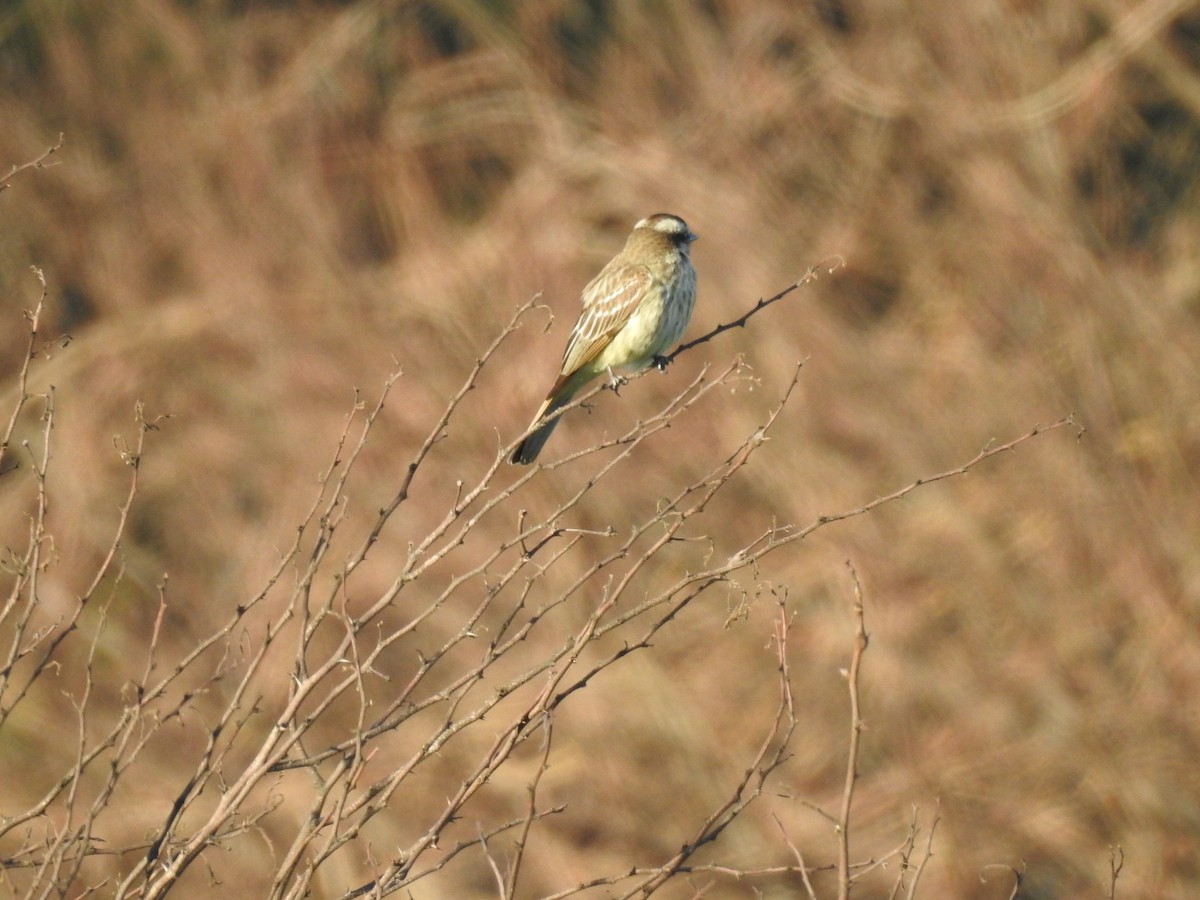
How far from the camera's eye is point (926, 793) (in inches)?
401

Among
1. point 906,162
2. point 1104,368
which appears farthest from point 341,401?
point 1104,368

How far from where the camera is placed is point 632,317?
6578 millimetres

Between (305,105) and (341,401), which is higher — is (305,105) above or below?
above

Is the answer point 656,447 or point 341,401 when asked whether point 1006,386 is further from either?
point 341,401

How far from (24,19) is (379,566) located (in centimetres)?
640

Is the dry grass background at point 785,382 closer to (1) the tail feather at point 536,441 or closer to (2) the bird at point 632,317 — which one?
(1) the tail feather at point 536,441

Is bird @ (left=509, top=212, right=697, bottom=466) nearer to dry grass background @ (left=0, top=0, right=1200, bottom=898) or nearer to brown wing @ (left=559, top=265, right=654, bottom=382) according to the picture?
brown wing @ (left=559, top=265, right=654, bottom=382)

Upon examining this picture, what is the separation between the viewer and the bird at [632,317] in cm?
656

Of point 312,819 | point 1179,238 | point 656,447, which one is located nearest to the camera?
point 312,819

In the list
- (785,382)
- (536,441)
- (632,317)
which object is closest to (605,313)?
(632,317)

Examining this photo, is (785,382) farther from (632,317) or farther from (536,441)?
(536,441)

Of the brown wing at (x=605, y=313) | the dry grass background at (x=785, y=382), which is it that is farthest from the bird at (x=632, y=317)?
the dry grass background at (x=785, y=382)

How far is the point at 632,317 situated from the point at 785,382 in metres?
Answer: 4.15

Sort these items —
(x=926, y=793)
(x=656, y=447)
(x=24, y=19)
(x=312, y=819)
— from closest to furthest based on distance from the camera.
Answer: (x=312, y=819) → (x=926, y=793) → (x=656, y=447) → (x=24, y=19)
